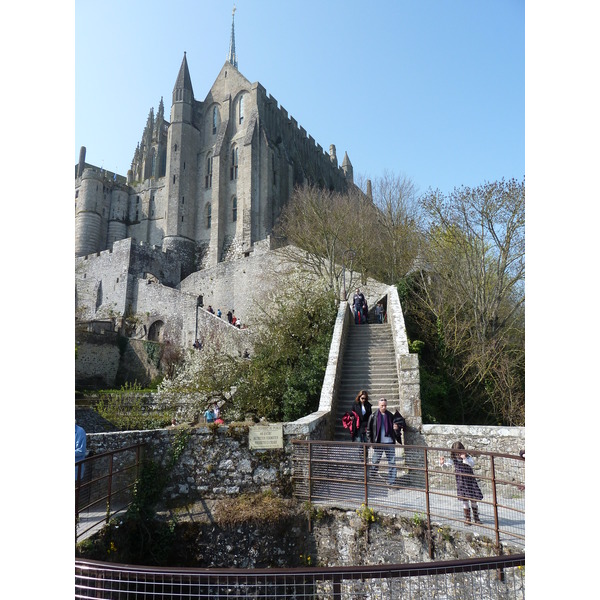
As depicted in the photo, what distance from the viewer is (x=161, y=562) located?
6.14 m

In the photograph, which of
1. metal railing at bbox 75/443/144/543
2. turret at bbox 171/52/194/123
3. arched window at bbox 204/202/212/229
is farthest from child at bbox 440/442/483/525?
turret at bbox 171/52/194/123

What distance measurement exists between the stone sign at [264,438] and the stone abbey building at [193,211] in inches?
807

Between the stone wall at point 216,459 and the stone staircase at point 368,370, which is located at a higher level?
the stone staircase at point 368,370

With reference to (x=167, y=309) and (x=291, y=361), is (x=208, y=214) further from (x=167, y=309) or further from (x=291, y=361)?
(x=291, y=361)

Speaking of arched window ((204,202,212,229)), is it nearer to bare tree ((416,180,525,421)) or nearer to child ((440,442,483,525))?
bare tree ((416,180,525,421))

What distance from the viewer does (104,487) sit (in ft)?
20.9

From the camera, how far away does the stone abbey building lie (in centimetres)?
3011

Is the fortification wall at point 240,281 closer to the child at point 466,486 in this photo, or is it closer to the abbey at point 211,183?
the abbey at point 211,183

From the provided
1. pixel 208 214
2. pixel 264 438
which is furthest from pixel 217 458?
pixel 208 214

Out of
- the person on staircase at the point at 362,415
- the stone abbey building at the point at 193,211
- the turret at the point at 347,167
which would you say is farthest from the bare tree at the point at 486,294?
the turret at the point at 347,167

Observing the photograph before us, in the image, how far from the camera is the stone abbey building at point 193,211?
98.8 ft

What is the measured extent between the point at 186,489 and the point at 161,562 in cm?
96
